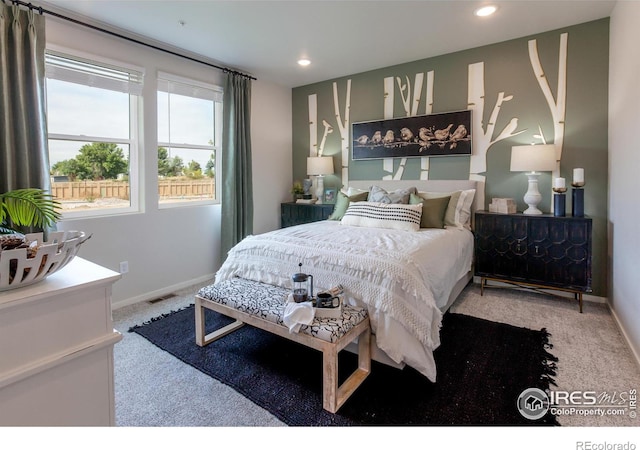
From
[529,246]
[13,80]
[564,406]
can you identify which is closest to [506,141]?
[529,246]

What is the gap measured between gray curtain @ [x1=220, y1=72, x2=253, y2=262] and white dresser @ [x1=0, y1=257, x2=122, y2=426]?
2.99 m

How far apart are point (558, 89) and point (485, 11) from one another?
3.65 ft

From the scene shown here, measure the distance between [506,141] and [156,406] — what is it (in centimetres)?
376

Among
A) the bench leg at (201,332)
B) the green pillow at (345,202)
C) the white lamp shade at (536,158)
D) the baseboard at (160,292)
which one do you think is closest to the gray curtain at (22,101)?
the baseboard at (160,292)

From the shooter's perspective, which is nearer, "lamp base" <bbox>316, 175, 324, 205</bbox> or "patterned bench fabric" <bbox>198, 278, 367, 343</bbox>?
"patterned bench fabric" <bbox>198, 278, 367, 343</bbox>

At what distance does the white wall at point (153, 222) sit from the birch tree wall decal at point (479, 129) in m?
2.58

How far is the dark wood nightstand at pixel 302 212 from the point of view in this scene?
4.45 meters

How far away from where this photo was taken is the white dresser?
898 mm

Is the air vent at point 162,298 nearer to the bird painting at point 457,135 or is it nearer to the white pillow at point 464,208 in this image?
the white pillow at point 464,208

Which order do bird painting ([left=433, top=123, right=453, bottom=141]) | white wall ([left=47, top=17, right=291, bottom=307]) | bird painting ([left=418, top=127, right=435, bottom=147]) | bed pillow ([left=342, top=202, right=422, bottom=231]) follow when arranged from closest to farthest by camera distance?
white wall ([left=47, top=17, right=291, bottom=307]) < bed pillow ([left=342, top=202, right=422, bottom=231]) < bird painting ([left=433, top=123, right=453, bottom=141]) < bird painting ([left=418, top=127, right=435, bottom=147])

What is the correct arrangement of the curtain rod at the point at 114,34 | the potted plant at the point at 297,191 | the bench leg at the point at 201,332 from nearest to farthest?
the bench leg at the point at 201,332 < the curtain rod at the point at 114,34 < the potted plant at the point at 297,191

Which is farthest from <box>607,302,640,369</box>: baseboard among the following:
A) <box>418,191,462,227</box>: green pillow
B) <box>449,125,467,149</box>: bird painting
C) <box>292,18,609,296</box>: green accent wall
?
<box>449,125,467,149</box>: bird painting

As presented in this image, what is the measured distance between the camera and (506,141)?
3547 millimetres

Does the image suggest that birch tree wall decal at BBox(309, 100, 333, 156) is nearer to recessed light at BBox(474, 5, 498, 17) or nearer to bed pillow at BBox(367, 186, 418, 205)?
bed pillow at BBox(367, 186, 418, 205)
